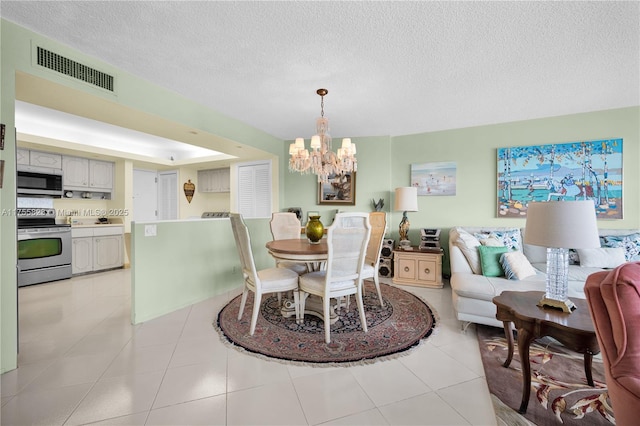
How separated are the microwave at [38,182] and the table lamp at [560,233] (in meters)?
6.22

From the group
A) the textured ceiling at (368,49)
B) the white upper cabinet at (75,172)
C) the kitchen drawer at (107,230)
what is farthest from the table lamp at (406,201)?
the white upper cabinet at (75,172)

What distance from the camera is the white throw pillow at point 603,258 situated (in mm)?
2891

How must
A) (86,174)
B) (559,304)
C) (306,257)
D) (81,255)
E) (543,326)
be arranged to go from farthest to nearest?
(86,174) < (81,255) < (306,257) < (559,304) < (543,326)

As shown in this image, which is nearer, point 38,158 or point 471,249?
point 471,249

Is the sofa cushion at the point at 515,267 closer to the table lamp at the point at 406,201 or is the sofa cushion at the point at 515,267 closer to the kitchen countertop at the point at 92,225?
the table lamp at the point at 406,201

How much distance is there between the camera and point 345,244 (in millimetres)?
2205

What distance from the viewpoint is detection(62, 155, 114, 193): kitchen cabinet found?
4.53 meters

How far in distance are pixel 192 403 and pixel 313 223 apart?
1.78 metres

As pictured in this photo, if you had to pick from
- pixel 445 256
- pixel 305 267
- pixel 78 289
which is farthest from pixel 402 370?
pixel 78 289

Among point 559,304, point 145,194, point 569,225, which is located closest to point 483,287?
point 559,304

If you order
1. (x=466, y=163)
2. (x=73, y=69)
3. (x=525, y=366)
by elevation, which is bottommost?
(x=525, y=366)

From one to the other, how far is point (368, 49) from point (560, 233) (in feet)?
6.11

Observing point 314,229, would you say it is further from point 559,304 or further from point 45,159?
point 45,159

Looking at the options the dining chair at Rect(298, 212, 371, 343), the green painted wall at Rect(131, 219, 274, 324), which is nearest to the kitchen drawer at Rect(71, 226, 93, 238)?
the green painted wall at Rect(131, 219, 274, 324)
